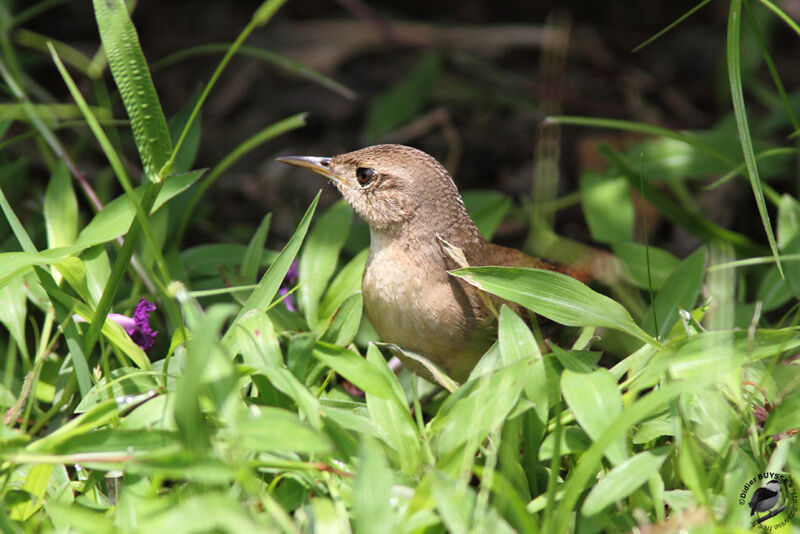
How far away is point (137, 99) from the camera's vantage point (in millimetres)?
2387

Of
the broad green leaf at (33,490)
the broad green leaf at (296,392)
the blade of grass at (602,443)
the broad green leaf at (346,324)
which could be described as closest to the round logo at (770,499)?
the blade of grass at (602,443)

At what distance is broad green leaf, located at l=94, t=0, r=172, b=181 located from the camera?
2355 mm

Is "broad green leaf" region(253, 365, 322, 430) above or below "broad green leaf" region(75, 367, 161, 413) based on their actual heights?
above

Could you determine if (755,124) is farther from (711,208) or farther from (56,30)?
(56,30)

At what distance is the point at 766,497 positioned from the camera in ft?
7.18

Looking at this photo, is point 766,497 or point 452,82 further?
point 452,82

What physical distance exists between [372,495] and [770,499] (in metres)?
1.13

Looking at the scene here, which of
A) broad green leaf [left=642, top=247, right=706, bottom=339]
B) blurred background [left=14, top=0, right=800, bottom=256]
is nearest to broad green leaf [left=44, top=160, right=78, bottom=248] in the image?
blurred background [left=14, top=0, right=800, bottom=256]

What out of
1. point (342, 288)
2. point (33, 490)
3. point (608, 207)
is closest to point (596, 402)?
point (342, 288)

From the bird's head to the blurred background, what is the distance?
1.45 metres

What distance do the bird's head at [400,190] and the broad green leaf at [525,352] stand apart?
81cm

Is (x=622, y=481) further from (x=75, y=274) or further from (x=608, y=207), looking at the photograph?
(x=608, y=207)

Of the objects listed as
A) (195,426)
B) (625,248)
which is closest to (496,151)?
(625,248)

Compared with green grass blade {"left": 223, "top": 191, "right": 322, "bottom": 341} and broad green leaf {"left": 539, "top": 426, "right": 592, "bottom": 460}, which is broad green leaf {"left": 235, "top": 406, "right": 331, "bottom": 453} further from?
broad green leaf {"left": 539, "top": 426, "right": 592, "bottom": 460}
